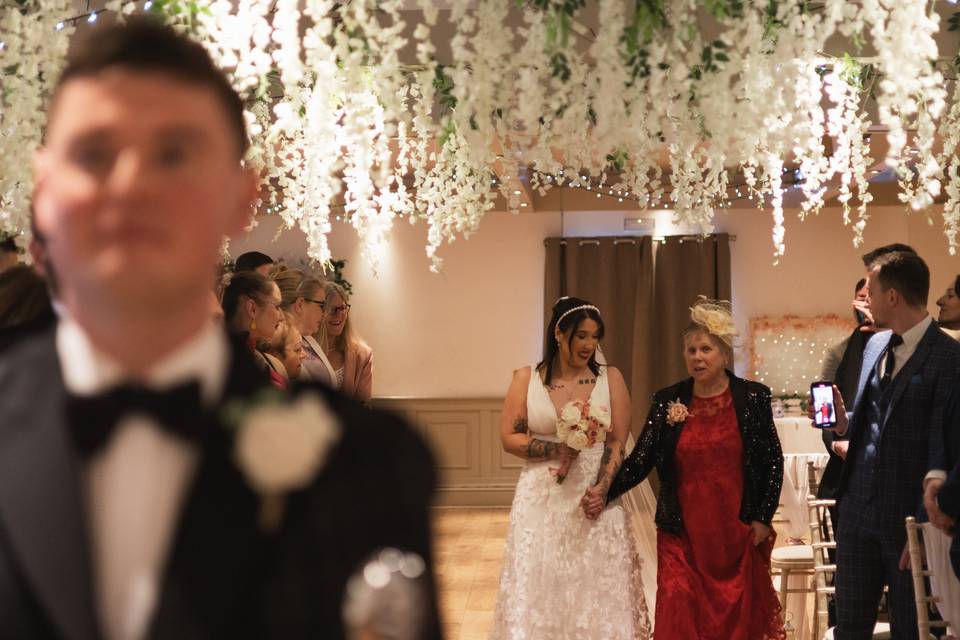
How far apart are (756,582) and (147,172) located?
4.47 metres

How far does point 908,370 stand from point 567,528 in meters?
1.74

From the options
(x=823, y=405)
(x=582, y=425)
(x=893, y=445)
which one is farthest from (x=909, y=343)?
(x=582, y=425)

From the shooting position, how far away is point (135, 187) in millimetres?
910

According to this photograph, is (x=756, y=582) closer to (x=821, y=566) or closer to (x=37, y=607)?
(x=821, y=566)

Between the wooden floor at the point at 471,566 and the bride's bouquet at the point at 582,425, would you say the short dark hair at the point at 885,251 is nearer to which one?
the bride's bouquet at the point at 582,425

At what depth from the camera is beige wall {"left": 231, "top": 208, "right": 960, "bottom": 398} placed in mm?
11602

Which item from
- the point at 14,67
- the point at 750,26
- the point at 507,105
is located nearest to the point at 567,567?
the point at 507,105

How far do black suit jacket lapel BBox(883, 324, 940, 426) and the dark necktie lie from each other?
0.18 ft

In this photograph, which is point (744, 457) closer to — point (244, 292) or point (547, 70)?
point (547, 70)

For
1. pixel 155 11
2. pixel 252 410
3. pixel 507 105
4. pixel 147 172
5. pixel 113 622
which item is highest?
pixel 155 11

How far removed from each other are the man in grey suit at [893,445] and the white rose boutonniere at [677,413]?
83cm

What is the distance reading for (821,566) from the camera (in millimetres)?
4609

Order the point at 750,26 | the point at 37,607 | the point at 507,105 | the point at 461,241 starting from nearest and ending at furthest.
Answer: the point at 37,607, the point at 750,26, the point at 507,105, the point at 461,241

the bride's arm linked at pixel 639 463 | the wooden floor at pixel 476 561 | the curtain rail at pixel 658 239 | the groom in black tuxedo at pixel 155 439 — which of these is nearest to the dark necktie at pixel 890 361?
the bride's arm linked at pixel 639 463
